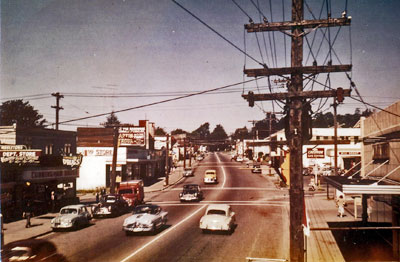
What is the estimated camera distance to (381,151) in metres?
22.5

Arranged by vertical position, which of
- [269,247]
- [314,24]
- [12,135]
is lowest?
[269,247]

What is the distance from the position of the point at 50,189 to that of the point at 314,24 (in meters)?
28.7

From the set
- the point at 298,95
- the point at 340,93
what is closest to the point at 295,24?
the point at 298,95

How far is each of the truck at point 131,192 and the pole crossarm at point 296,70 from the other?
24239mm

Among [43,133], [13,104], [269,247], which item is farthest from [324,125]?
[269,247]

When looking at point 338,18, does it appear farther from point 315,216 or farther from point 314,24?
point 315,216

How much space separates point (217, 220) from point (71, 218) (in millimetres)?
9169

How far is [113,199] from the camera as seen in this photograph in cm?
3033

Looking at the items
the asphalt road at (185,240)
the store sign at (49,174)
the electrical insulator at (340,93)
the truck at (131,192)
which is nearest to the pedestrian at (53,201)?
the store sign at (49,174)

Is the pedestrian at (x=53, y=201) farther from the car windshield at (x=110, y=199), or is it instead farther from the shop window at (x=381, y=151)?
the shop window at (x=381, y=151)

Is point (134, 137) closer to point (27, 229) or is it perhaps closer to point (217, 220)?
point (27, 229)

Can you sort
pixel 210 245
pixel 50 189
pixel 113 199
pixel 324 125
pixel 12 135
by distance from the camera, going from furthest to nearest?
pixel 324 125 < pixel 12 135 < pixel 50 189 < pixel 113 199 < pixel 210 245

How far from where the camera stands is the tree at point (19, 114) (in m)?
87.4

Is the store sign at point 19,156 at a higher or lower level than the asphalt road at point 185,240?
higher
